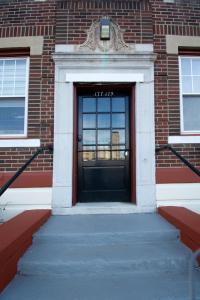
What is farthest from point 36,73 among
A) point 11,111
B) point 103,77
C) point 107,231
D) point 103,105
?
point 107,231

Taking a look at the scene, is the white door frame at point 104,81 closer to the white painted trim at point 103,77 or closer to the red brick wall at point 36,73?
the white painted trim at point 103,77

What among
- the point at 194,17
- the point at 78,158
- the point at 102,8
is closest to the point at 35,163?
the point at 78,158

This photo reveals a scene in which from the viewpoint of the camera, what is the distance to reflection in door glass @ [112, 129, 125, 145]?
5320mm

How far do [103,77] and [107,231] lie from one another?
281 cm

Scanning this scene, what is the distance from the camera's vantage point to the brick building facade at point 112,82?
488 centimetres

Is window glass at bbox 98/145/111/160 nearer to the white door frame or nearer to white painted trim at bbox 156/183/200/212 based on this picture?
the white door frame

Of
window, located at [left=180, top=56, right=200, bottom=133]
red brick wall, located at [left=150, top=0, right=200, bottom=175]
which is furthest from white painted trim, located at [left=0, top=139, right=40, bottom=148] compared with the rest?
window, located at [left=180, top=56, right=200, bottom=133]

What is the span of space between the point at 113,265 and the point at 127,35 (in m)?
4.16

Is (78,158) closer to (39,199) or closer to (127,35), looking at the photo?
(39,199)

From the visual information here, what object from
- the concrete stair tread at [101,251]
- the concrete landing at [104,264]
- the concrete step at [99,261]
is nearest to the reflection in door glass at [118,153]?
the concrete landing at [104,264]

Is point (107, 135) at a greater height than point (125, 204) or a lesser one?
greater

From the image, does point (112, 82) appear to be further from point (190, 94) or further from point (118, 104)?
point (190, 94)

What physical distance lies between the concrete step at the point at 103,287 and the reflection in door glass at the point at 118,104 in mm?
3244

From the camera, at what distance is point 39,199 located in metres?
4.80
